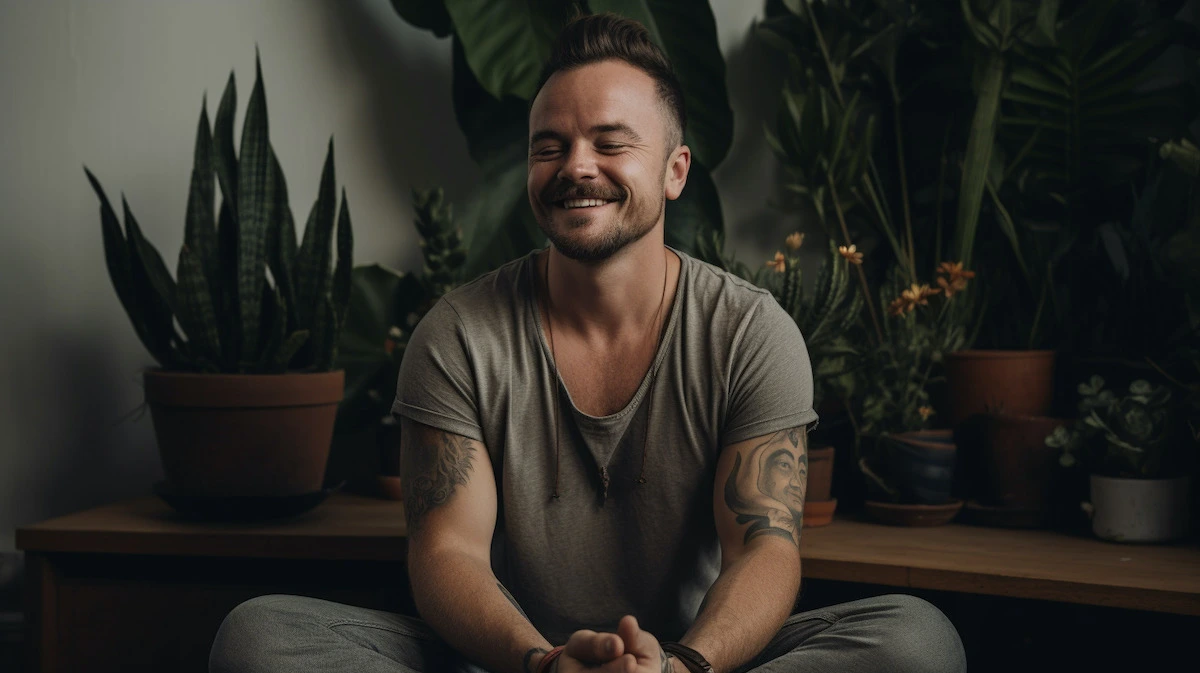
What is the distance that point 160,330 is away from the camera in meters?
1.91

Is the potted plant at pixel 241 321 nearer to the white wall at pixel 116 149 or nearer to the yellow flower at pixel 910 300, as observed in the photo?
the white wall at pixel 116 149

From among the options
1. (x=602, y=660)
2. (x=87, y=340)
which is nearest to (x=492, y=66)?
(x=87, y=340)

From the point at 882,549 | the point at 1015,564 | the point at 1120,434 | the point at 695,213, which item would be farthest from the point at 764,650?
the point at 695,213

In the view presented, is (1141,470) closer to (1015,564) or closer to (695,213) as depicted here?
(1015,564)

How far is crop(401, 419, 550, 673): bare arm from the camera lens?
1304 millimetres

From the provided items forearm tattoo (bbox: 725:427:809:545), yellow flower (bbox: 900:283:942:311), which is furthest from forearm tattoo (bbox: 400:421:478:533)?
yellow flower (bbox: 900:283:942:311)

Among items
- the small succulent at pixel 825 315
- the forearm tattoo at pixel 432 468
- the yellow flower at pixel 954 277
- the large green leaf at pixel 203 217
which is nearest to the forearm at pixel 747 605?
the forearm tattoo at pixel 432 468

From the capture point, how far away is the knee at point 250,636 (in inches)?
51.7

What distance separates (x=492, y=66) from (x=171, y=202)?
805 mm

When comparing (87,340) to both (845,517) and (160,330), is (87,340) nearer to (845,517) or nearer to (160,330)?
(160,330)

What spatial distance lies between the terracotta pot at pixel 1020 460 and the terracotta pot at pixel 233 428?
4.06ft

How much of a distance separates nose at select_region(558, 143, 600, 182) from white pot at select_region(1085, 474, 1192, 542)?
1.02 metres

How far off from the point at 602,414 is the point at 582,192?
0.33 meters

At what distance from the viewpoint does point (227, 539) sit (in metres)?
1.76
